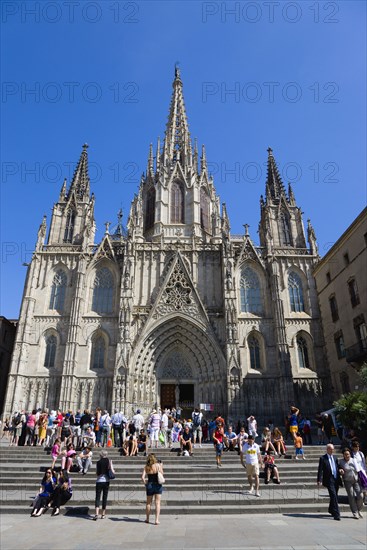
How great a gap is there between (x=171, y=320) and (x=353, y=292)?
1335 centimetres

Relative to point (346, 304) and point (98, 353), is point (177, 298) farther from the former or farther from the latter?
point (346, 304)

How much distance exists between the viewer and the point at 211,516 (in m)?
8.62

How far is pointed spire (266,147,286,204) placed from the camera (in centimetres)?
3572

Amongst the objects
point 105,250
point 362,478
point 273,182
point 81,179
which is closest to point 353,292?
point 273,182

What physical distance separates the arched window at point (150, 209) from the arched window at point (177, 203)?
2162 millimetres

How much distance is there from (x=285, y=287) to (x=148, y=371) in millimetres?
13235

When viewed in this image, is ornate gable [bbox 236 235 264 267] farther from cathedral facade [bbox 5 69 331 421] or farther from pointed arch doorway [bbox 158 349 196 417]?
pointed arch doorway [bbox 158 349 196 417]

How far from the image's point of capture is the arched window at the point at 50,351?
27938mm

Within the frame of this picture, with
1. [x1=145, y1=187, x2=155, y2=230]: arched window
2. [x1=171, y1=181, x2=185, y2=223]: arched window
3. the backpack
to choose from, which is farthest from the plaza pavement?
[x1=145, y1=187, x2=155, y2=230]: arched window

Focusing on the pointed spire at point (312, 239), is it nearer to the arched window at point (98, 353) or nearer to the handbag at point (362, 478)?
the arched window at point (98, 353)

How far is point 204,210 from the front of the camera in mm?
36594

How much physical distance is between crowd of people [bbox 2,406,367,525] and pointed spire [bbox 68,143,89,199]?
21.6 meters

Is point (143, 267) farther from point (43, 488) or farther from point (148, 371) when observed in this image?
point (43, 488)

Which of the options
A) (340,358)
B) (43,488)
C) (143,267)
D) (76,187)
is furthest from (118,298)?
(43,488)
